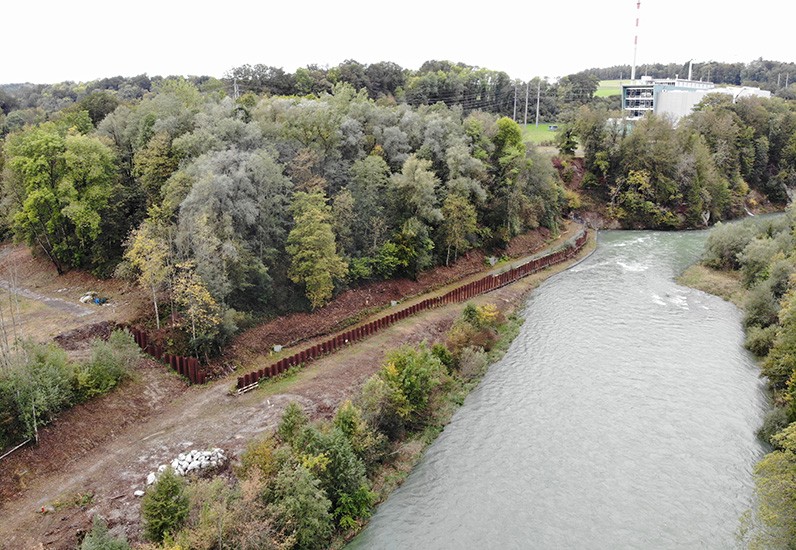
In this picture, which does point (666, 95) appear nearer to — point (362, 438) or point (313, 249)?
point (313, 249)

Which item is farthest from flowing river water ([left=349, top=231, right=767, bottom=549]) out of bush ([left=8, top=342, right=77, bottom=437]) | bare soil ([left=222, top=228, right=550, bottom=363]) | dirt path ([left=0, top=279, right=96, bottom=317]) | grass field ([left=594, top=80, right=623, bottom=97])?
grass field ([left=594, top=80, right=623, bottom=97])

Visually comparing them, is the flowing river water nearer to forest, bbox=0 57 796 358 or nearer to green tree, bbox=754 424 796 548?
green tree, bbox=754 424 796 548

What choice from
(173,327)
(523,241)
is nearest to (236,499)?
(173,327)

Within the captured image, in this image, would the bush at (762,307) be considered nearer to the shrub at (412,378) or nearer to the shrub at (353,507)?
the shrub at (412,378)

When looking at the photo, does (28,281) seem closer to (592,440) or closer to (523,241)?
(592,440)

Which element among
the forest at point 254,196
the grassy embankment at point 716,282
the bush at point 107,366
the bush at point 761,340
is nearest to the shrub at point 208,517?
the bush at point 107,366

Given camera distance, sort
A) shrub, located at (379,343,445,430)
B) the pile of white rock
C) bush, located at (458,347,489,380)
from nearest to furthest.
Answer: the pile of white rock
shrub, located at (379,343,445,430)
bush, located at (458,347,489,380)
